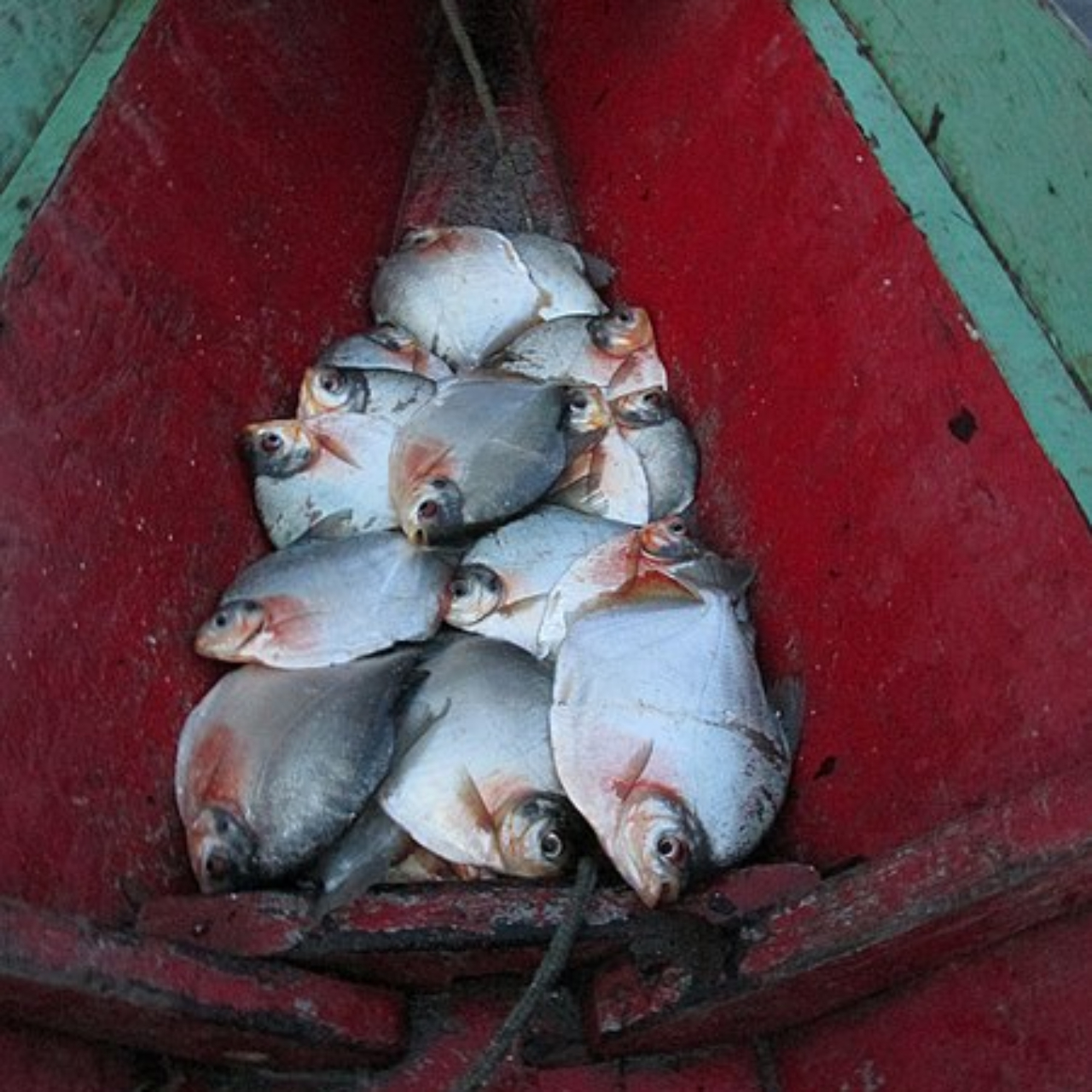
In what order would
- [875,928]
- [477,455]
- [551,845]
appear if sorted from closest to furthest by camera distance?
[875,928] → [551,845] → [477,455]

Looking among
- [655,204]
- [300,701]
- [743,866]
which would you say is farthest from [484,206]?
[743,866]

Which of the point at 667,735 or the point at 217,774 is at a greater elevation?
the point at 217,774

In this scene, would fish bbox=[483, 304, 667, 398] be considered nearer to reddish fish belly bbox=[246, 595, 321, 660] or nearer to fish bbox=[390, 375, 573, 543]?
fish bbox=[390, 375, 573, 543]

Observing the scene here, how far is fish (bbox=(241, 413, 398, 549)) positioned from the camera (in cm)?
257

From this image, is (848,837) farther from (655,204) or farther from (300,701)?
(655,204)

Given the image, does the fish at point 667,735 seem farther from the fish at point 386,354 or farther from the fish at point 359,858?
the fish at point 386,354

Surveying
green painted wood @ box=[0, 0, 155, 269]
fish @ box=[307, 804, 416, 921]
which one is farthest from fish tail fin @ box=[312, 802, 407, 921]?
green painted wood @ box=[0, 0, 155, 269]

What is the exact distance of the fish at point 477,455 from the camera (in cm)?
243

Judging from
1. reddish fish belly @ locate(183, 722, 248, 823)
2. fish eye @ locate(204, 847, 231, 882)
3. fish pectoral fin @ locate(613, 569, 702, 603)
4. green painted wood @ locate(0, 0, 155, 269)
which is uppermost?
green painted wood @ locate(0, 0, 155, 269)

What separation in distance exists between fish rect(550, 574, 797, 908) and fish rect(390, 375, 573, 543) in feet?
0.94

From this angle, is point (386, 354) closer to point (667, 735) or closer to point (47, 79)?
point (47, 79)

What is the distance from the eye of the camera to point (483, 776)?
212 cm

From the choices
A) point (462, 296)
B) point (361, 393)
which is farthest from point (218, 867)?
point (462, 296)

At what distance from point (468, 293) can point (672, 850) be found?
144cm
